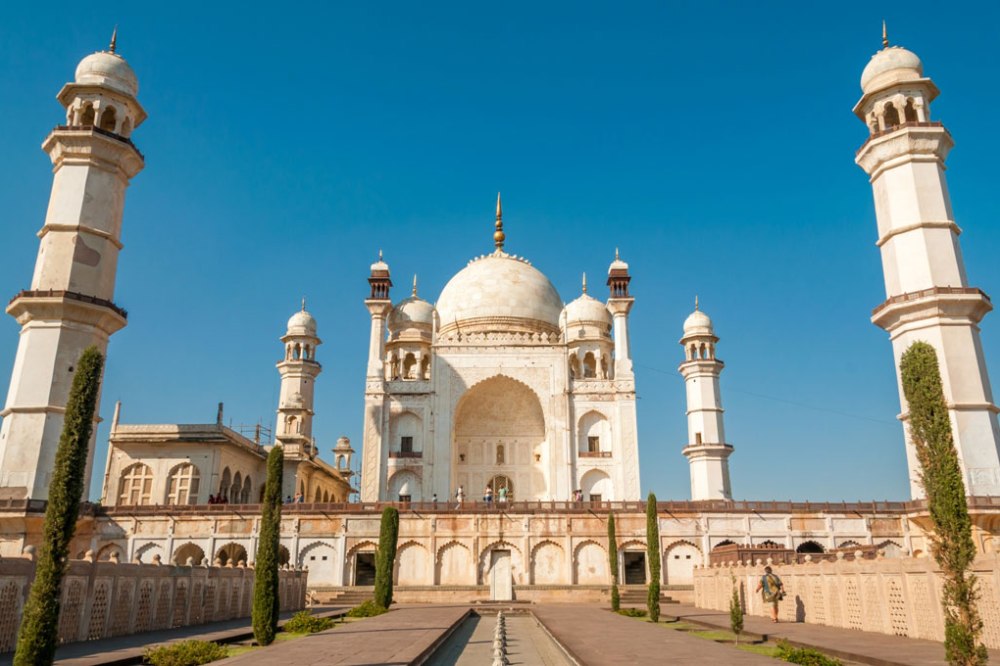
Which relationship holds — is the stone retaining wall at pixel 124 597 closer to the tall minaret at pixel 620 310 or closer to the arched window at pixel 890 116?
the tall minaret at pixel 620 310

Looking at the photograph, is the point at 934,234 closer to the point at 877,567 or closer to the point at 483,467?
the point at 877,567

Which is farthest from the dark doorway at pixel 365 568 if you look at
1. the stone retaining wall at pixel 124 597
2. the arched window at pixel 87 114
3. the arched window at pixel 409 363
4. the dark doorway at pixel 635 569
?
the arched window at pixel 87 114

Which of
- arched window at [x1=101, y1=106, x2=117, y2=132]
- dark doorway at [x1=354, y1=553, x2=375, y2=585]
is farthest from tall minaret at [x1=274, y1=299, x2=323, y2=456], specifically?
arched window at [x1=101, y1=106, x2=117, y2=132]

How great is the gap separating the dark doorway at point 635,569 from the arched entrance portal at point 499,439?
7401 mm

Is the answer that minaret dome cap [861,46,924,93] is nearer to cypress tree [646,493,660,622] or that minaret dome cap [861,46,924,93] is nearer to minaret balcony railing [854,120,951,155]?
minaret balcony railing [854,120,951,155]

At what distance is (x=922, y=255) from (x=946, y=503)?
74.1 ft

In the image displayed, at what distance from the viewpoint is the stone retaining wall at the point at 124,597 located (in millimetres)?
11469

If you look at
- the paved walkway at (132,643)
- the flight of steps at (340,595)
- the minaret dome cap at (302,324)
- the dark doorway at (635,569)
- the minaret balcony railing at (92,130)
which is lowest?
the paved walkway at (132,643)

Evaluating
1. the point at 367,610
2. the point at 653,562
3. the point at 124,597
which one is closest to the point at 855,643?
the point at 653,562

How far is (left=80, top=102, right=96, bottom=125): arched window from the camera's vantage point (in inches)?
1148

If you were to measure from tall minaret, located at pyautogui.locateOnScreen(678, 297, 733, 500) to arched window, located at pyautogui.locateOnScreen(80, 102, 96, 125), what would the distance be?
28.0m

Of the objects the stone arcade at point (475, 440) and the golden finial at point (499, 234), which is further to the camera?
the golden finial at point (499, 234)

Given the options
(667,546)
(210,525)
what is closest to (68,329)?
(210,525)

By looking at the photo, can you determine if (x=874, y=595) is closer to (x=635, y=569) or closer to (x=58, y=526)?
(x=58, y=526)
